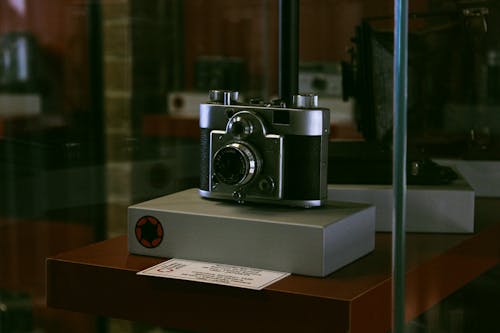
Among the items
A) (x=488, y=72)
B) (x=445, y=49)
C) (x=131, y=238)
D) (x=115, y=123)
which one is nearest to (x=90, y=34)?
(x=115, y=123)

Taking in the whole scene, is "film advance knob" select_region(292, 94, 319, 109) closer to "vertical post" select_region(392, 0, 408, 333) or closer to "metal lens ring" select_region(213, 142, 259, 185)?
"metal lens ring" select_region(213, 142, 259, 185)

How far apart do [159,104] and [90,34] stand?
199 mm

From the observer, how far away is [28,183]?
144cm

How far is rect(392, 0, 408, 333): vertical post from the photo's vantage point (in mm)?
→ 571

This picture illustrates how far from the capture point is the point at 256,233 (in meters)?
0.70

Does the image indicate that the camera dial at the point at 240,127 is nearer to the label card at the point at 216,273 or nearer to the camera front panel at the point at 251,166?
the camera front panel at the point at 251,166

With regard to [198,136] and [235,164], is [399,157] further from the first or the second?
[198,136]

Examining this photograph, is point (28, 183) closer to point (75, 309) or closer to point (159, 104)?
point (159, 104)

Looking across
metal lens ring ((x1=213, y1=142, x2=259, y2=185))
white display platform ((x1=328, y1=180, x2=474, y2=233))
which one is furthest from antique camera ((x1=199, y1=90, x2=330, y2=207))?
white display platform ((x1=328, y1=180, x2=474, y2=233))

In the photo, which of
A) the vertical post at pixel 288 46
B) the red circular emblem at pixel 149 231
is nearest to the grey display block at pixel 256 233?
the red circular emblem at pixel 149 231

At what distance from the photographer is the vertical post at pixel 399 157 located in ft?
1.87

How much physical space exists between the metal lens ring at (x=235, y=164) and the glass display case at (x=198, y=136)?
93mm

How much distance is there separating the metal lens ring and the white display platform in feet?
0.44

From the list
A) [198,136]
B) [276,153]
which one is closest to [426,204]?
[276,153]
